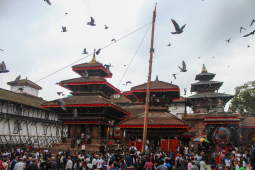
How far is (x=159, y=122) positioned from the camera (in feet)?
82.7

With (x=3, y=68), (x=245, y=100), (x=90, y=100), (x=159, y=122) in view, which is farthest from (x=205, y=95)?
(x=3, y=68)

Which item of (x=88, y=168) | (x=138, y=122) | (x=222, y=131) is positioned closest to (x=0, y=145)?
(x=138, y=122)

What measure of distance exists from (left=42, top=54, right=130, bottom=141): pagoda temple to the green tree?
118 ft

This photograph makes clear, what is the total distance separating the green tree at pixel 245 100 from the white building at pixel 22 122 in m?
43.3

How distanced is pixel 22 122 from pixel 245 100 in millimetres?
50442

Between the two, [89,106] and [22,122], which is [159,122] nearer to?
[89,106]

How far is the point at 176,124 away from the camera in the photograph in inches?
957

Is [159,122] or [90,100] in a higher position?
[90,100]

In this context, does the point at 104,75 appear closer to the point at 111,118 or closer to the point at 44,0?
the point at 111,118

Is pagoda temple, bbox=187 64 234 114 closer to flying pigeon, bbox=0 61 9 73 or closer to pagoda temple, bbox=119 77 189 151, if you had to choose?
pagoda temple, bbox=119 77 189 151

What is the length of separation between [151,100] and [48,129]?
3295cm

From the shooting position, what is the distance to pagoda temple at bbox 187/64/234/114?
45188mm

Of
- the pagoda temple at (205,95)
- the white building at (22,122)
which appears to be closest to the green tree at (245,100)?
the pagoda temple at (205,95)

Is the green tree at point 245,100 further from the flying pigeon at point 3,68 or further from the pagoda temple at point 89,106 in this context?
the flying pigeon at point 3,68
